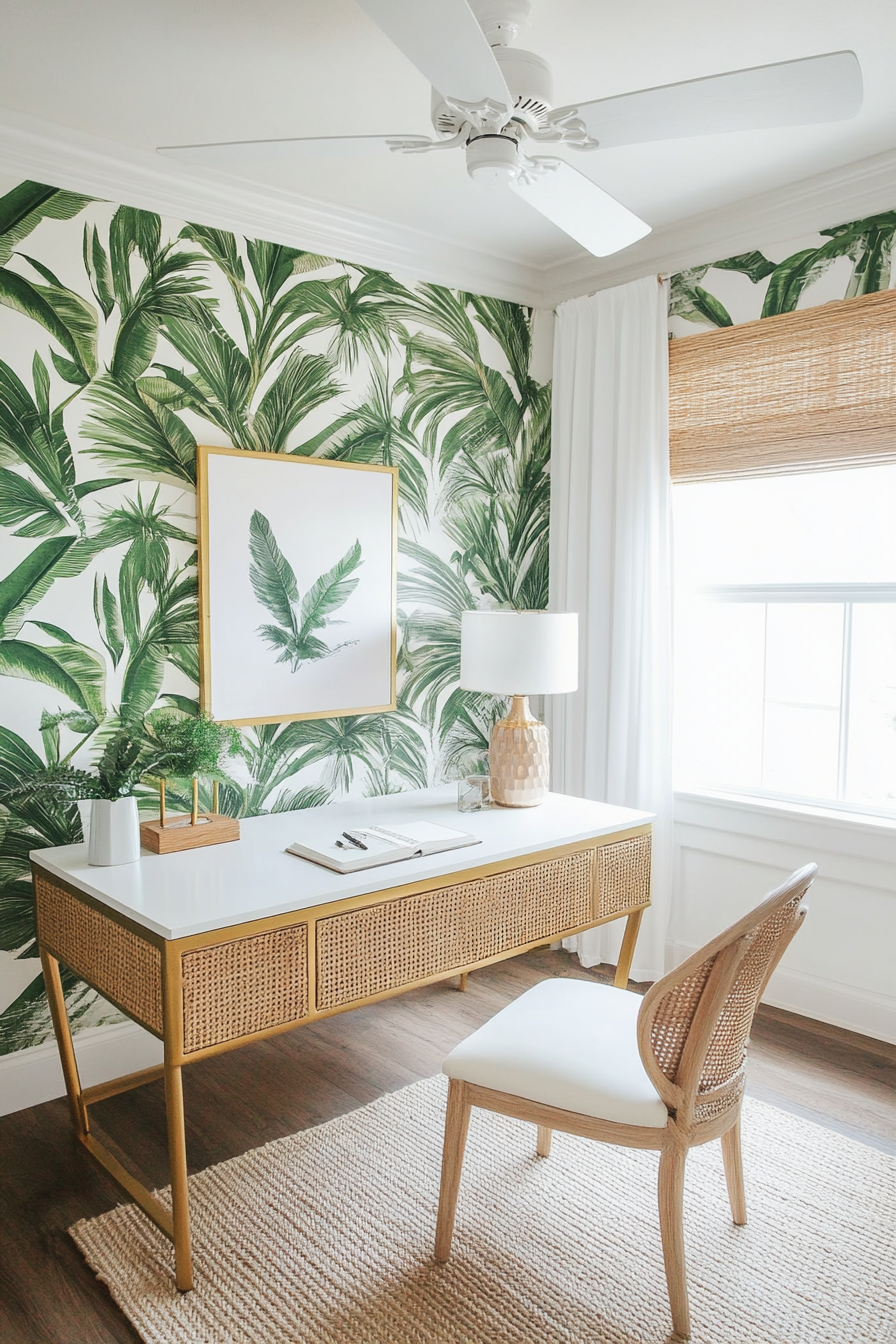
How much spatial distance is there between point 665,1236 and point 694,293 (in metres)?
2.77

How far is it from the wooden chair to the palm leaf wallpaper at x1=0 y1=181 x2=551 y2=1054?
124 cm

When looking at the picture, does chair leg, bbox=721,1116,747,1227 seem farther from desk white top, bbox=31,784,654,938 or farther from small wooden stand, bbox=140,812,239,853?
small wooden stand, bbox=140,812,239,853

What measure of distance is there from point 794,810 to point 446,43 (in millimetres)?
2393

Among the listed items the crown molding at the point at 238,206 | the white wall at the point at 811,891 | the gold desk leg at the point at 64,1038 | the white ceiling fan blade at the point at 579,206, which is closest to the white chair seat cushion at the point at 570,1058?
the gold desk leg at the point at 64,1038

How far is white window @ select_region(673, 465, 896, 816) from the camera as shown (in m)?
2.92

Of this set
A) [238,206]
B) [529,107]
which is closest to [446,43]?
[529,107]

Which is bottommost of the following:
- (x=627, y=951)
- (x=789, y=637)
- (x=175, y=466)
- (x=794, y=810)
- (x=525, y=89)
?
(x=627, y=951)

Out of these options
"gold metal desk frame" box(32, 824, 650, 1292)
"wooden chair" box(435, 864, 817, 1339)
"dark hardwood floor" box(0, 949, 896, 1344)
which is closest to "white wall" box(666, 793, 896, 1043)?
"dark hardwood floor" box(0, 949, 896, 1344)

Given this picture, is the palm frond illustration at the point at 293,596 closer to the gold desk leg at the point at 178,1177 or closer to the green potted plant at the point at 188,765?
the green potted plant at the point at 188,765

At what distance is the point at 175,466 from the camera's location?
2.66 meters

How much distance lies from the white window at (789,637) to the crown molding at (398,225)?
2.52ft

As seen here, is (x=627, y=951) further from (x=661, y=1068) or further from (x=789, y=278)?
(x=789, y=278)

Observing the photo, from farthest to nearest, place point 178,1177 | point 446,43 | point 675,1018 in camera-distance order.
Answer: point 178,1177, point 675,1018, point 446,43

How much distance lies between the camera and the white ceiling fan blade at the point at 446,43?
4.37 feet
